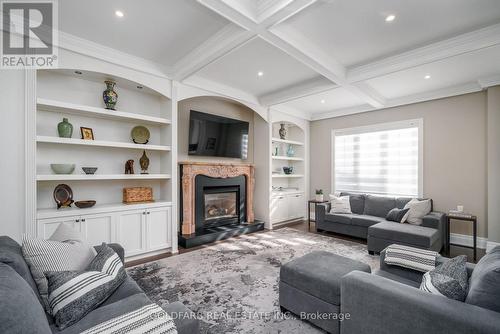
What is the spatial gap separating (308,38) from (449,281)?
258 cm

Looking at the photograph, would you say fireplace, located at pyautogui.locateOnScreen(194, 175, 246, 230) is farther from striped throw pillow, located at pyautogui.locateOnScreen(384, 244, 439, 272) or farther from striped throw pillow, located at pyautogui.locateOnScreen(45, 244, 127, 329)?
striped throw pillow, located at pyautogui.locateOnScreen(384, 244, 439, 272)

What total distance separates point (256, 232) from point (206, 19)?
382 cm

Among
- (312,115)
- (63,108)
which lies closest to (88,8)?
(63,108)

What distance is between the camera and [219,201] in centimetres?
478

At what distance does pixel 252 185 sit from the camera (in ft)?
16.9

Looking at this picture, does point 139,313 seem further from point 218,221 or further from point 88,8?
point 218,221

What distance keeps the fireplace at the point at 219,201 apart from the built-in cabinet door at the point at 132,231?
1065mm

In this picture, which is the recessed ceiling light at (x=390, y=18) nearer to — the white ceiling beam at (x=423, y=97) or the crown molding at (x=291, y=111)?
the white ceiling beam at (x=423, y=97)

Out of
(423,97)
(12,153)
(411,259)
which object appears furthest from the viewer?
(423,97)

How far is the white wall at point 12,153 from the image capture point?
2.36m

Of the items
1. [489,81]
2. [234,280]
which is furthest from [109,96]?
[489,81]

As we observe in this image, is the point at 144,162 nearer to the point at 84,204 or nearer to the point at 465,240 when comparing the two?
the point at 84,204

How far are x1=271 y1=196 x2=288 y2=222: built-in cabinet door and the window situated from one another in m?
1.33

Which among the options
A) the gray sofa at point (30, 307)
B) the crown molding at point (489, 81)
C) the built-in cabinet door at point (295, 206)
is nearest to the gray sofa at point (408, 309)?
the gray sofa at point (30, 307)
